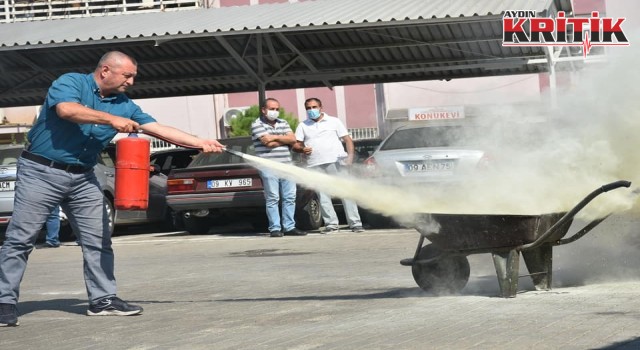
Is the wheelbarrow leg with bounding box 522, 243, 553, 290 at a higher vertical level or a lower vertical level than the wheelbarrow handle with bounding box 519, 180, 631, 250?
lower

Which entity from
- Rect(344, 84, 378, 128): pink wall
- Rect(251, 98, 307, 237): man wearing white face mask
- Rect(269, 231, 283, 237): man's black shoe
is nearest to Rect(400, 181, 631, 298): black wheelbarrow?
Rect(251, 98, 307, 237): man wearing white face mask

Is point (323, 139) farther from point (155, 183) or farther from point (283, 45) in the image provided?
point (283, 45)

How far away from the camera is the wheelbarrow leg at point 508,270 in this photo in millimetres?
8281

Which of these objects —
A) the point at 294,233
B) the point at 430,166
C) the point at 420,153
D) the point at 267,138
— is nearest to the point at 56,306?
the point at 430,166

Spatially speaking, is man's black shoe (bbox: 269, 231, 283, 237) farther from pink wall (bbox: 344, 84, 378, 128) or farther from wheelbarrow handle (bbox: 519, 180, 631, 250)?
pink wall (bbox: 344, 84, 378, 128)

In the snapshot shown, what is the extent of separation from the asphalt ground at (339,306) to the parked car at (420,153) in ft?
4.41

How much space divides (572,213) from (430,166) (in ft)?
22.6

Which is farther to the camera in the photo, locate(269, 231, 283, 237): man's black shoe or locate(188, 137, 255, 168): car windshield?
locate(188, 137, 255, 168): car windshield

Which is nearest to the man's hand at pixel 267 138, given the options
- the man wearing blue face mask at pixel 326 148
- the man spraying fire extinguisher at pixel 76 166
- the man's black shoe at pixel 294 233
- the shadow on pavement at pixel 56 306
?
the man wearing blue face mask at pixel 326 148

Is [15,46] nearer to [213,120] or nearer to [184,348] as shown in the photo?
[184,348]

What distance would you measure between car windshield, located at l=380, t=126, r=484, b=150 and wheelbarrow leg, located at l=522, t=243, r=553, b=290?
4.91 meters

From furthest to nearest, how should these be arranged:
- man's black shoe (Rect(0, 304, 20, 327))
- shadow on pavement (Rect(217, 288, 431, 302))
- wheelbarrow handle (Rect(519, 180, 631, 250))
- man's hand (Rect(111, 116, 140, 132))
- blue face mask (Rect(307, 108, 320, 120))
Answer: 1. blue face mask (Rect(307, 108, 320, 120))
2. shadow on pavement (Rect(217, 288, 431, 302))
3. man's black shoe (Rect(0, 304, 20, 327))
4. man's hand (Rect(111, 116, 140, 132))
5. wheelbarrow handle (Rect(519, 180, 631, 250))

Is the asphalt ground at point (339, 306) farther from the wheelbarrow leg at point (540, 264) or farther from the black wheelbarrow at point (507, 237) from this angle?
the black wheelbarrow at point (507, 237)

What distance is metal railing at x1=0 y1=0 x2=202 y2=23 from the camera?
47.8 meters
